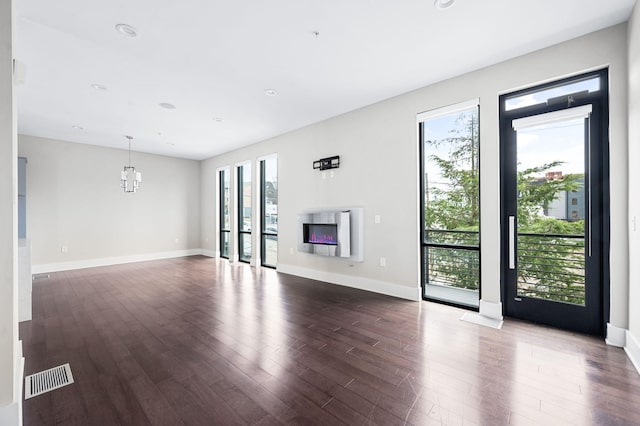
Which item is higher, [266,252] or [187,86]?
[187,86]

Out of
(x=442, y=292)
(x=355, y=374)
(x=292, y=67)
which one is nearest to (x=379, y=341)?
(x=355, y=374)

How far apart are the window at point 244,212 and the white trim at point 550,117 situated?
5435 millimetres

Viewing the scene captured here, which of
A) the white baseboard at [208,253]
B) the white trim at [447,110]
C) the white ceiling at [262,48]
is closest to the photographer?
the white ceiling at [262,48]

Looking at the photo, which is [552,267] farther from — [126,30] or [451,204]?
[126,30]

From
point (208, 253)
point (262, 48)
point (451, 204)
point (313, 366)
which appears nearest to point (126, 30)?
point (262, 48)

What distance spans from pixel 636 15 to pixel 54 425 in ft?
15.7

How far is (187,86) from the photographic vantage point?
12.1 feet

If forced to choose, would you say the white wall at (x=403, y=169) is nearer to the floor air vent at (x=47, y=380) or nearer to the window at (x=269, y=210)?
the window at (x=269, y=210)

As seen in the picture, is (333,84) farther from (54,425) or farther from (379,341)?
(54,425)

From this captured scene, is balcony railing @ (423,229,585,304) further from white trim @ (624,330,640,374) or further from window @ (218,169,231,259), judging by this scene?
window @ (218,169,231,259)

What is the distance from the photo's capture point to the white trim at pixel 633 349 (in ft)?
7.06

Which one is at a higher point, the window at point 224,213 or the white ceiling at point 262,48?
the white ceiling at point 262,48

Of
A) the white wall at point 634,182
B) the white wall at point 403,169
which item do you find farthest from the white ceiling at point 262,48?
the white wall at point 634,182

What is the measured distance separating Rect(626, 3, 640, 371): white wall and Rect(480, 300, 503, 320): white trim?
0.96m
